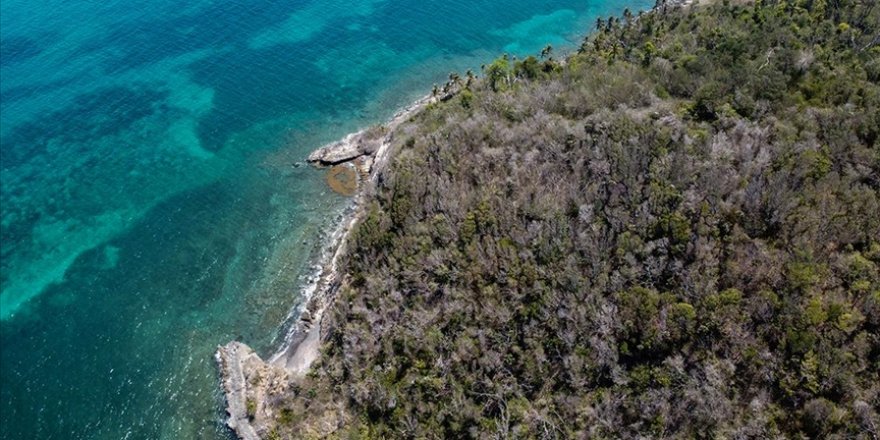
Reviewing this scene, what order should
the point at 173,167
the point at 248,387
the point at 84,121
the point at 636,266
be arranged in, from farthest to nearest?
1. the point at 84,121
2. the point at 173,167
3. the point at 248,387
4. the point at 636,266

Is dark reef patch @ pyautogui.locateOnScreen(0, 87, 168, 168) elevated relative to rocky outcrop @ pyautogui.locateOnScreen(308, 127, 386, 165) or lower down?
lower down

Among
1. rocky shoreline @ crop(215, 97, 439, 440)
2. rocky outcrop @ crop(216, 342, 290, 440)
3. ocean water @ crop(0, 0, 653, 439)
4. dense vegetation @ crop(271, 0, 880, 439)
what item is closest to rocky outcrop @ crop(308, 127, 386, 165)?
ocean water @ crop(0, 0, 653, 439)

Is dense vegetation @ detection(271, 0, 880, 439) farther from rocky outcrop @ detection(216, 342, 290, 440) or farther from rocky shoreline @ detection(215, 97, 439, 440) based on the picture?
rocky shoreline @ detection(215, 97, 439, 440)

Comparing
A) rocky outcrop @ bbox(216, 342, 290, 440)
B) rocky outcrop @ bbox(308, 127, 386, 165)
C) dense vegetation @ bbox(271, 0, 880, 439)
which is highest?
dense vegetation @ bbox(271, 0, 880, 439)

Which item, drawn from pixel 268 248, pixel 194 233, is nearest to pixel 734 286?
pixel 268 248

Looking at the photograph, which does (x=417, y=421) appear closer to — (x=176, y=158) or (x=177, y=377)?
(x=177, y=377)

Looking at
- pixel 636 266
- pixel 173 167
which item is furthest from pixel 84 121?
pixel 636 266

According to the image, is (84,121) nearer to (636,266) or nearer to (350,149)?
(350,149)
